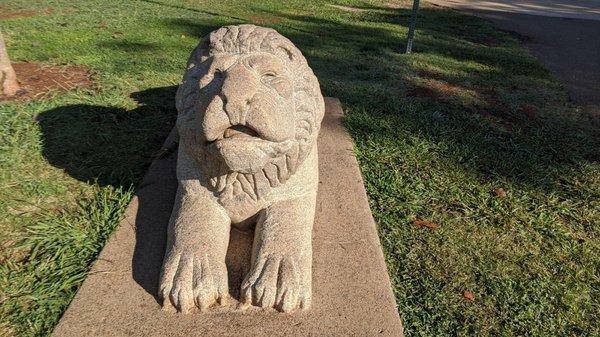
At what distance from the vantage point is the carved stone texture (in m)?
1.73

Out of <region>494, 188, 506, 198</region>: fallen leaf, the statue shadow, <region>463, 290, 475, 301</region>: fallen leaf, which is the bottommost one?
<region>463, 290, 475, 301</region>: fallen leaf

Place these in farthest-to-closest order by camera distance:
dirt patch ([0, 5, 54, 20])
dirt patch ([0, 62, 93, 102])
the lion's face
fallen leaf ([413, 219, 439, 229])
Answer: dirt patch ([0, 5, 54, 20]) < dirt patch ([0, 62, 93, 102]) < fallen leaf ([413, 219, 439, 229]) < the lion's face

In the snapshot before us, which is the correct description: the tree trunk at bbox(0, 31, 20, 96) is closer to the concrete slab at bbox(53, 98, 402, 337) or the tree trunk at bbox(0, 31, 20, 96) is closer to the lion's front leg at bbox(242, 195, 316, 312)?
the concrete slab at bbox(53, 98, 402, 337)

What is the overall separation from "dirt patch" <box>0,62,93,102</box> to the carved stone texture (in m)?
3.04

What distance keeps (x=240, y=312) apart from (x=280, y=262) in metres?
A: 0.27

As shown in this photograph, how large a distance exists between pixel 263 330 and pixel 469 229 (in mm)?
1670


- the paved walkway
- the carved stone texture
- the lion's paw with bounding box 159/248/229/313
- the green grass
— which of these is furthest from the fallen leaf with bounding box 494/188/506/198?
the paved walkway

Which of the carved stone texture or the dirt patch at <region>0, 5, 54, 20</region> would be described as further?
the dirt patch at <region>0, 5, 54, 20</region>

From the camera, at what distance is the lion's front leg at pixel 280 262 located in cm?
188

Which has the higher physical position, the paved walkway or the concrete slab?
the paved walkway

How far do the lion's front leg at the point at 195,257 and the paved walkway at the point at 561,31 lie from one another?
503 cm

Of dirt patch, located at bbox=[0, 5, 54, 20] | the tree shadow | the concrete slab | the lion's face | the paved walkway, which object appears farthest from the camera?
dirt patch, located at bbox=[0, 5, 54, 20]

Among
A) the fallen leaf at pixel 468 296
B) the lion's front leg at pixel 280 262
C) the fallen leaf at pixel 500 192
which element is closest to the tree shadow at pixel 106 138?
the lion's front leg at pixel 280 262

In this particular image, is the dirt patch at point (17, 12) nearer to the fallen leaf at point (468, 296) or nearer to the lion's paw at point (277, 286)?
the lion's paw at point (277, 286)
